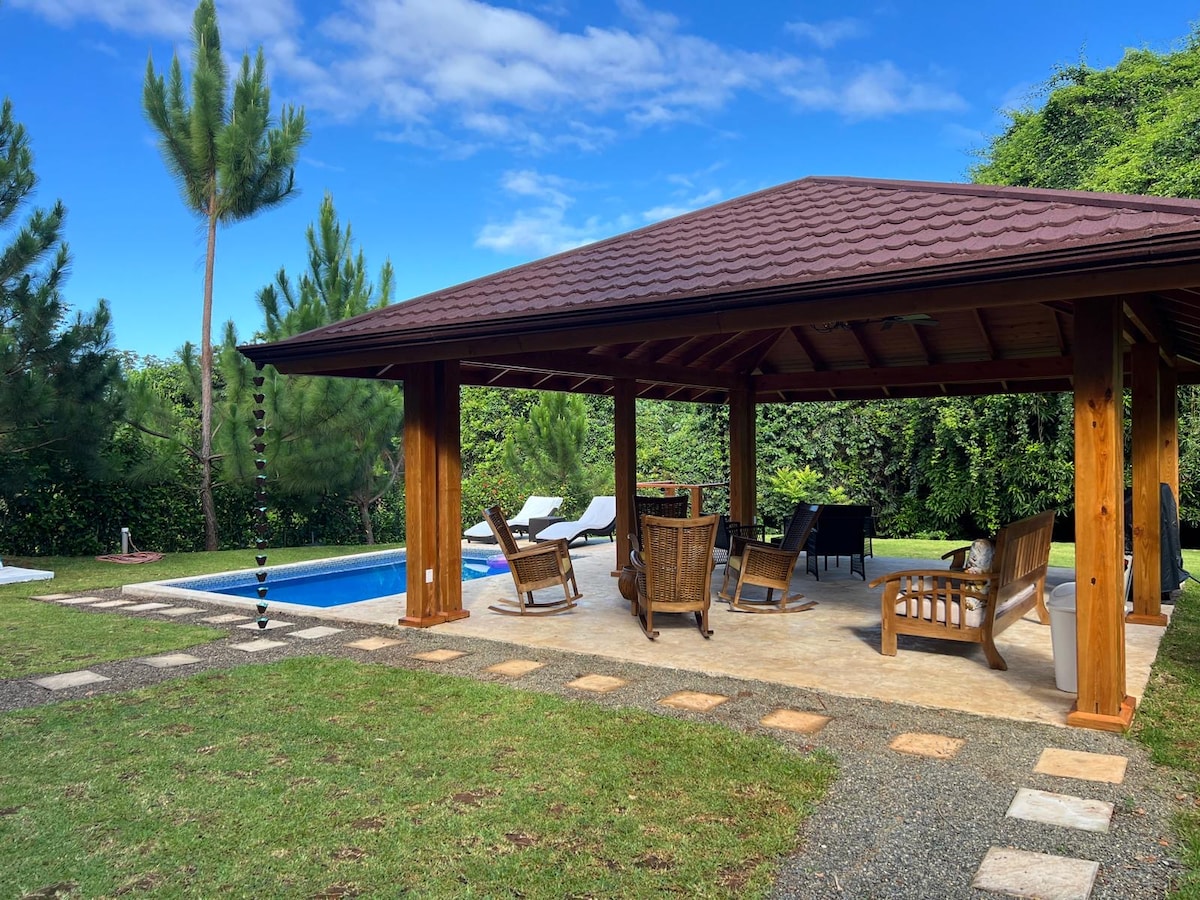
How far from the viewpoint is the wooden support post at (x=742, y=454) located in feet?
35.4

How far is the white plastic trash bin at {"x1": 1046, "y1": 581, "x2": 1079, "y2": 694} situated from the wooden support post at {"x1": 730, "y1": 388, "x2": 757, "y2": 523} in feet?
19.5

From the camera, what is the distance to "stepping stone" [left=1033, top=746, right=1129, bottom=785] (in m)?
3.66

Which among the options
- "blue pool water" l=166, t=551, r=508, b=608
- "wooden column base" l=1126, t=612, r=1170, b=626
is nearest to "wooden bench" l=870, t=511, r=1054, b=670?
"wooden column base" l=1126, t=612, r=1170, b=626

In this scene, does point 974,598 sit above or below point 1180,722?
above

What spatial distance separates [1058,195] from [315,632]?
247 inches

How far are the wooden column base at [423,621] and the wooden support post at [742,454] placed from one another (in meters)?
4.79

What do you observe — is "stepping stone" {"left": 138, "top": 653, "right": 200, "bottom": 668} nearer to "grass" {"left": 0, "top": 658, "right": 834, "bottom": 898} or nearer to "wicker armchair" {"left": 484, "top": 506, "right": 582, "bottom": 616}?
"grass" {"left": 0, "top": 658, "right": 834, "bottom": 898}

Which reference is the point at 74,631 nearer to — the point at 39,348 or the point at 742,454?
the point at 39,348

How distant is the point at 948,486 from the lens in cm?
1538

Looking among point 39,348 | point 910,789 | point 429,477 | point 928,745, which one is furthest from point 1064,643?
point 39,348

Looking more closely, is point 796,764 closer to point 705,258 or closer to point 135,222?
point 705,258

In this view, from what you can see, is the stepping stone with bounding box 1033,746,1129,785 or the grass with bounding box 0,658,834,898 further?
the stepping stone with bounding box 1033,746,1129,785

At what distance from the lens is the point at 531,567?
764cm

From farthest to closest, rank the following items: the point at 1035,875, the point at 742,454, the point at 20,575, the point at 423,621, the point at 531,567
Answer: the point at 742,454 → the point at 20,575 → the point at 531,567 → the point at 423,621 → the point at 1035,875
